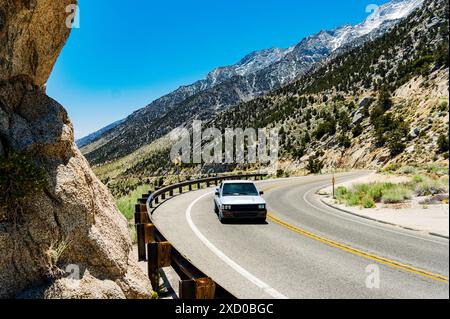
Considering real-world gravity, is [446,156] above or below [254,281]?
above

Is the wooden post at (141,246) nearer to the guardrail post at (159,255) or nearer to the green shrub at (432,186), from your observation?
the guardrail post at (159,255)

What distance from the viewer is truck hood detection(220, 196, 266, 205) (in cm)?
1445

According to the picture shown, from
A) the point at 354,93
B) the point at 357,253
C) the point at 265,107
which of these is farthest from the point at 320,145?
the point at 265,107

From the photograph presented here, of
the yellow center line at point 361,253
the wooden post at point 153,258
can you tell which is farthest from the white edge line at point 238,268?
the yellow center line at point 361,253

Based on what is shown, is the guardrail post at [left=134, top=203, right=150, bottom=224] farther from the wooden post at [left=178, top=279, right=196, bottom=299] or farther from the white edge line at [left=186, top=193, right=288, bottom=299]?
the wooden post at [left=178, top=279, right=196, bottom=299]

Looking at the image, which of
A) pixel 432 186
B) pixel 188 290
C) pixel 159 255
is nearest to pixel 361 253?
pixel 159 255

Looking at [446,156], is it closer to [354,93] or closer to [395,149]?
[395,149]

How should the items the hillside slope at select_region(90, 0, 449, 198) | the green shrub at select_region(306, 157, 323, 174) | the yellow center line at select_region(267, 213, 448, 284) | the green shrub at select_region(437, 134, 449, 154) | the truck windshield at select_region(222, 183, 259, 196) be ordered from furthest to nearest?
the green shrub at select_region(306, 157, 323, 174) → the truck windshield at select_region(222, 183, 259, 196) → the yellow center line at select_region(267, 213, 448, 284) → the hillside slope at select_region(90, 0, 449, 198) → the green shrub at select_region(437, 134, 449, 154)

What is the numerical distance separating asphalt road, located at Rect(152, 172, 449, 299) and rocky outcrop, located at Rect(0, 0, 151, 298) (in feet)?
7.44

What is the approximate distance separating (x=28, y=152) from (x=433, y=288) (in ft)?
18.4

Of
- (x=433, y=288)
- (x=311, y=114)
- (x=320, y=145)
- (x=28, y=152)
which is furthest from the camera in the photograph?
(x=311, y=114)

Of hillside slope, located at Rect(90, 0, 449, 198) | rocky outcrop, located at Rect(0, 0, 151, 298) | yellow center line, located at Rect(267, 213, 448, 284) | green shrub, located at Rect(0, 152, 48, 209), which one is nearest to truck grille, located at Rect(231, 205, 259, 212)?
yellow center line, located at Rect(267, 213, 448, 284)

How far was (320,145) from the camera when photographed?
175 feet
